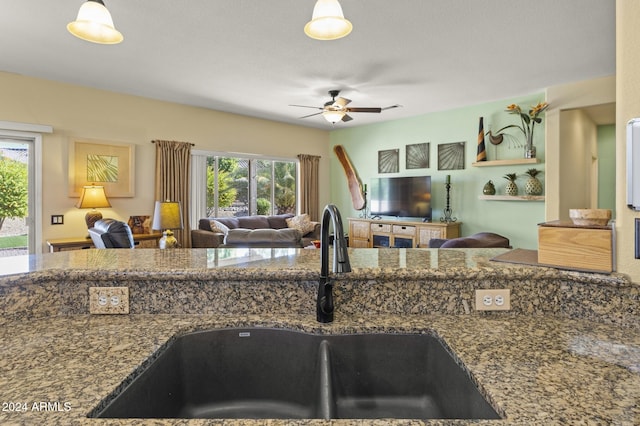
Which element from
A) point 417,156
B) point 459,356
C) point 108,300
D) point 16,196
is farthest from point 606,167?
point 16,196

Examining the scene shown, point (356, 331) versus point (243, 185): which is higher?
point (243, 185)

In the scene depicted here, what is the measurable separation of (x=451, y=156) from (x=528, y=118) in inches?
49.7

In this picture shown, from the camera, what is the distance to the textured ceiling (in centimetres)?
271

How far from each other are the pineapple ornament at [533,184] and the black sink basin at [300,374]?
182 inches

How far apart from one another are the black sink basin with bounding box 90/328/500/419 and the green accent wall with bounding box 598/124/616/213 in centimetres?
737

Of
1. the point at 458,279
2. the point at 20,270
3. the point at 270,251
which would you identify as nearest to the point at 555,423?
the point at 458,279

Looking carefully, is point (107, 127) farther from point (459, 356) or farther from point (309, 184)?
point (459, 356)

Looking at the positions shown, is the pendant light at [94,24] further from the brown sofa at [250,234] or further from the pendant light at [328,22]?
the brown sofa at [250,234]

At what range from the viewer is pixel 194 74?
4.09 m

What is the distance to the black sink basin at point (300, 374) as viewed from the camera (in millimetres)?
955

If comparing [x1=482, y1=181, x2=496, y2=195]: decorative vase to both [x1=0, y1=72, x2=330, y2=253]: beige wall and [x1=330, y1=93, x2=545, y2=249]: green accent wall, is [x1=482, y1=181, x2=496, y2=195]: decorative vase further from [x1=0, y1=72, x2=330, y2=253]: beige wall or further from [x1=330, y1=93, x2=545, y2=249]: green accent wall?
[x1=0, y1=72, x2=330, y2=253]: beige wall

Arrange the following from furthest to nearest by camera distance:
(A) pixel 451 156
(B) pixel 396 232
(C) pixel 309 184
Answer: (C) pixel 309 184 < (B) pixel 396 232 < (A) pixel 451 156

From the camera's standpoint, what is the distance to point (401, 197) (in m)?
6.14

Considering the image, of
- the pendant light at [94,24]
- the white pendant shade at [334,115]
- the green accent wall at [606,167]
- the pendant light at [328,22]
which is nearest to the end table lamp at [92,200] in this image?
the white pendant shade at [334,115]
